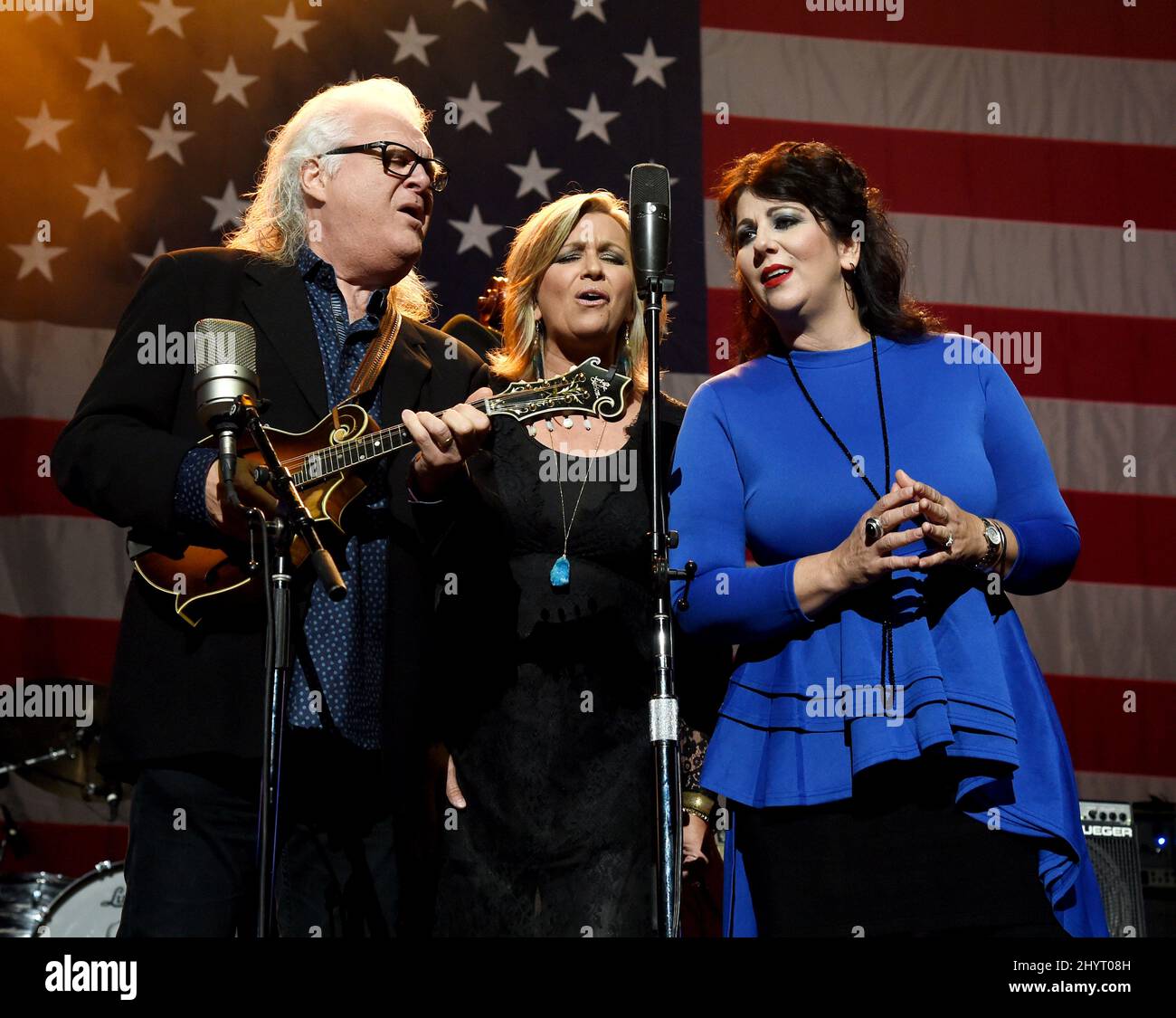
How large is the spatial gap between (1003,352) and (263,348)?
11.3ft

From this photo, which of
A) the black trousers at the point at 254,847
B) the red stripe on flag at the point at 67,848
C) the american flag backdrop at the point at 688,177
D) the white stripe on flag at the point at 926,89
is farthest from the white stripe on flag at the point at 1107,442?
the red stripe on flag at the point at 67,848

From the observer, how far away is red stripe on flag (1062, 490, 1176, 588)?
5074 millimetres

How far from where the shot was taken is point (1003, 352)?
16.8ft

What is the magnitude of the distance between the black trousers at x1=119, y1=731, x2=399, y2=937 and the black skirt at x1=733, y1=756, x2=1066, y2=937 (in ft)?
2.74

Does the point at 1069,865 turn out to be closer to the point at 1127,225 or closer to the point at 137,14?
the point at 1127,225

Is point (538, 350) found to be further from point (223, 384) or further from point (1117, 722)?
point (1117, 722)

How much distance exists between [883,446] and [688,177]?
3.09m

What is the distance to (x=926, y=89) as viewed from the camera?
5.22m

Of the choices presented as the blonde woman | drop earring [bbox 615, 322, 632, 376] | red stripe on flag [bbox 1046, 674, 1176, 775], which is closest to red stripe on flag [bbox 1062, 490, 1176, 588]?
red stripe on flag [bbox 1046, 674, 1176, 775]

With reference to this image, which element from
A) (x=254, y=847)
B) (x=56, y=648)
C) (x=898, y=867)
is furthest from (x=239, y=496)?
(x=56, y=648)

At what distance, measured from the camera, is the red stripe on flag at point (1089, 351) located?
202 inches

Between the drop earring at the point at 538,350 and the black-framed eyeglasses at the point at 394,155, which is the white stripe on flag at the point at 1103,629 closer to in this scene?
the drop earring at the point at 538,350

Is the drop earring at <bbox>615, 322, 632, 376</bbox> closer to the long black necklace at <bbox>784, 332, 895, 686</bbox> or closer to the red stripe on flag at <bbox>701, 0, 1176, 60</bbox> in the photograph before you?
the long black necklace at <bbox>784, 332, 895, 686</bbox>

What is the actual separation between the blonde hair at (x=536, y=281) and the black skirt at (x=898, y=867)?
1434mm
